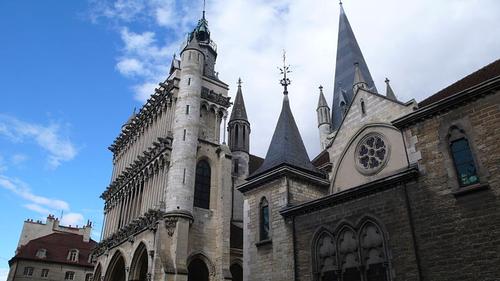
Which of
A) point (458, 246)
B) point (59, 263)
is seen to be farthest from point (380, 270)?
point (59, 263)

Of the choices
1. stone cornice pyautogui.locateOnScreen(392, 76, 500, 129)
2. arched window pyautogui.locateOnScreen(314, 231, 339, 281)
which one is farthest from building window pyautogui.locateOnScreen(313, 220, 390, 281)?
stone cornice pyautogui.locateOnScreen(392, 76, 500, 129)

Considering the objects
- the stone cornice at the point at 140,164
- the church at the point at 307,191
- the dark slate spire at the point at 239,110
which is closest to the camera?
the church at the point at 307,191

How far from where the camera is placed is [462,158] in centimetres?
1063

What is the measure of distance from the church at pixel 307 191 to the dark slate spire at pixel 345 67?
20.2ft

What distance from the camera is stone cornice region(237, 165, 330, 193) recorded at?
1559cm

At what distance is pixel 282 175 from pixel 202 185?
8927 millimetres

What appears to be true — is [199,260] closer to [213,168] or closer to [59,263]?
[213,168]

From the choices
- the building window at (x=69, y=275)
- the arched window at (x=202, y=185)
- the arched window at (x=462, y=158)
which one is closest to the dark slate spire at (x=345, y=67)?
the arched window at (x=202, y=185)

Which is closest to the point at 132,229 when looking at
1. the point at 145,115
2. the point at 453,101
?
the point at 145,115

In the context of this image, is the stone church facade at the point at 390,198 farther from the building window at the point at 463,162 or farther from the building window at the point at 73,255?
the building window at the point at 73,255

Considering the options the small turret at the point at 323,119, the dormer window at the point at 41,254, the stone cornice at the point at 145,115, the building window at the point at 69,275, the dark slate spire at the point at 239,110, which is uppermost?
the small turret at the point at 323,119

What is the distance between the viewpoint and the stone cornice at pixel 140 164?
76.6 feet

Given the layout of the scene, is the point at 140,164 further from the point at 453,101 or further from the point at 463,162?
the point at 463,162

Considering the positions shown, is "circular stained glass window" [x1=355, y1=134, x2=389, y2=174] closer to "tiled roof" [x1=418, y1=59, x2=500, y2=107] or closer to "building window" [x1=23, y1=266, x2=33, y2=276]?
"tiled roof" [x1=418, y1=59, x2=500, y2=107]
